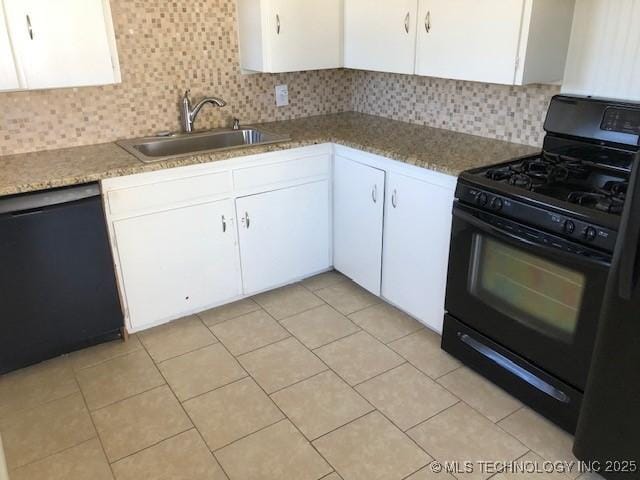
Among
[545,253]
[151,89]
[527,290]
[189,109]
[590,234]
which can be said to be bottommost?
[527,290]

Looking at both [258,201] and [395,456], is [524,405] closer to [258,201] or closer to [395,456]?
[395,456]

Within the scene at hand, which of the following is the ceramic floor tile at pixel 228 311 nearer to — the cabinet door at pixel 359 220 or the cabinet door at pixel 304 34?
the cabinet door at pixel 359 220

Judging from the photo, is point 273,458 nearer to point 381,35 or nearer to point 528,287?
point 528,287

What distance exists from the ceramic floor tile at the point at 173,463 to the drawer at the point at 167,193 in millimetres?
1077

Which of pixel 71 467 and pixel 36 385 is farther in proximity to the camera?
pixel 36 385

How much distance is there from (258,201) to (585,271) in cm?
166

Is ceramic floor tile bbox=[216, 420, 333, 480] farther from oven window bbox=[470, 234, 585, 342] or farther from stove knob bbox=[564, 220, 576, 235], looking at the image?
stove knob bbox=[564, 220, 576, 235]

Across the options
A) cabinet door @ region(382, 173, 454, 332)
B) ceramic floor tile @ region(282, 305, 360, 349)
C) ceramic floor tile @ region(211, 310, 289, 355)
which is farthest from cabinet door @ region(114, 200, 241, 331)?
Answer: cabinet door @ region(382, 173, 454, 332)

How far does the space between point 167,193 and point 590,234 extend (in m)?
1.84

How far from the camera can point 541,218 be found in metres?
1.92

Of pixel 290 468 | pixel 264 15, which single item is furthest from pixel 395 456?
pixel 264 15

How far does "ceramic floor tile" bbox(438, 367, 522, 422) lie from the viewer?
7.14 feet

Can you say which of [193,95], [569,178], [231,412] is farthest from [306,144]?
[231,412]

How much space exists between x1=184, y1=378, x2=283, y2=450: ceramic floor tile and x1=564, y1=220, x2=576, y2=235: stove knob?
4.34ft
